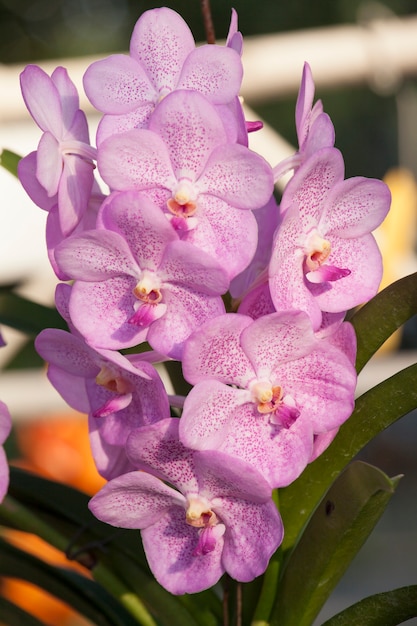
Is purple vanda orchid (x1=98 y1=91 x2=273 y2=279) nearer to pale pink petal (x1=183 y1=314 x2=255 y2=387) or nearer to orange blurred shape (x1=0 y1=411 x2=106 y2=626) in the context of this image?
pale pink petal (x1=183 y1=314 x2=255 y2=387)

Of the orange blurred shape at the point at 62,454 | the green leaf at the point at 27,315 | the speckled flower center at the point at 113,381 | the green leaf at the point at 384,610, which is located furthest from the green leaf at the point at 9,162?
the orange blurred shape at the point at 62,454

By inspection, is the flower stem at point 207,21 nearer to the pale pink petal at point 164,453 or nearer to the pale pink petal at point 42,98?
the pale pink petal at point 42,98

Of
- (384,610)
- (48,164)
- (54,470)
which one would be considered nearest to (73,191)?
(48,164)

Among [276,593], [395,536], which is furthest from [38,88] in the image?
[395,536]

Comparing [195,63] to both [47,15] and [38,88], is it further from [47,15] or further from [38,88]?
[47,15]

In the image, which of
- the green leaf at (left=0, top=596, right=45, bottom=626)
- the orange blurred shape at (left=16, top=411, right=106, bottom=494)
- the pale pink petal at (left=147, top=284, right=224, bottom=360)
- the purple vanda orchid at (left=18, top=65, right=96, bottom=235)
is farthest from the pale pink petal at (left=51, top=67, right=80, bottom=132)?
the orange blurred shape at (left=16, top=411, right=106, bottom=494)

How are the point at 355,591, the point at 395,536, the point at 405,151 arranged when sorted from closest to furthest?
the point at 405,151 < the point at 355,591 < the point at 395,536

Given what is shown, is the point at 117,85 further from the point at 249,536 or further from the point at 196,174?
the point at 249,536
